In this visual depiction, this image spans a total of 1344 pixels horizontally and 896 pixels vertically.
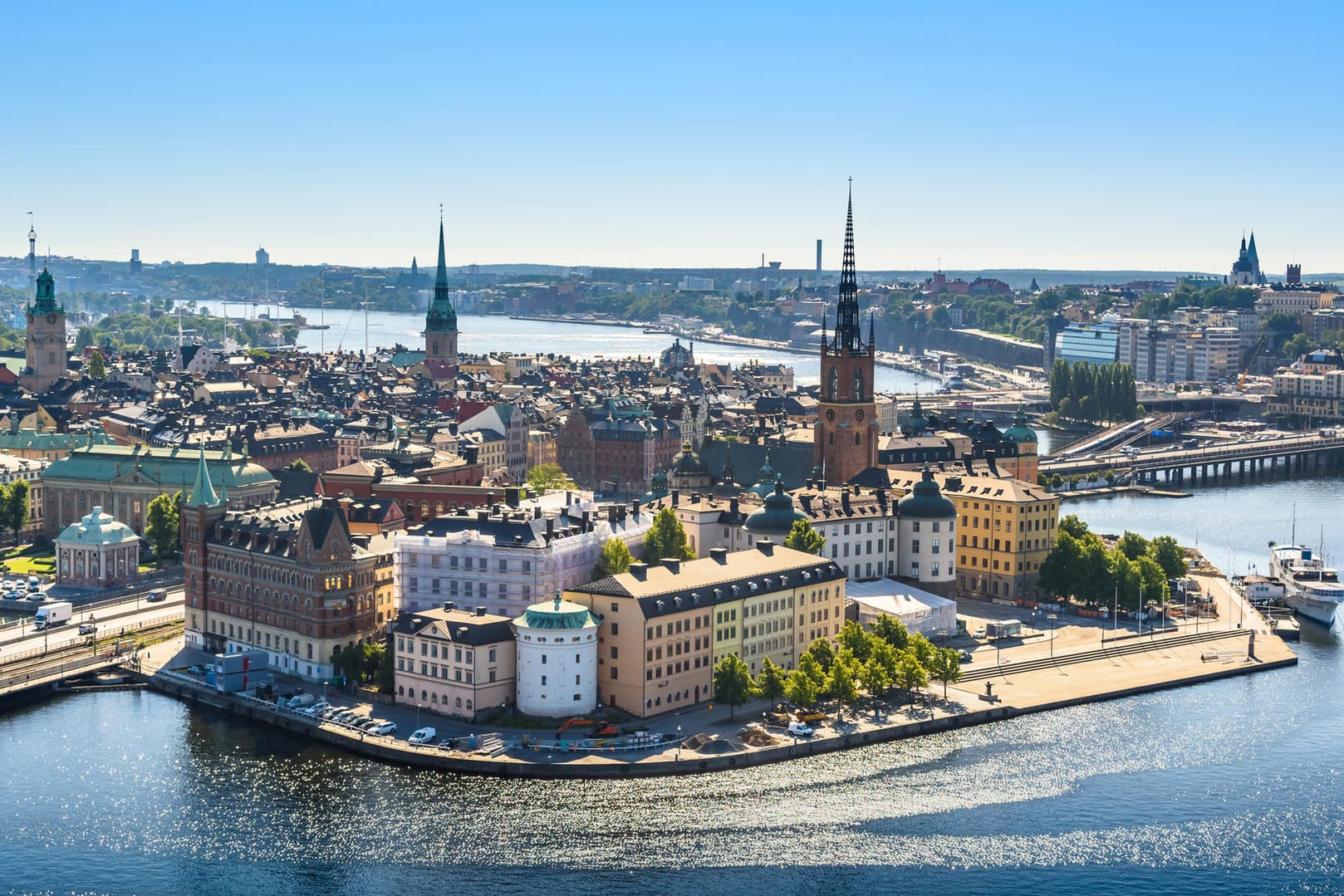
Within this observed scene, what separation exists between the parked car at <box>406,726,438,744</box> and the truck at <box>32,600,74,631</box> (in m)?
27.0

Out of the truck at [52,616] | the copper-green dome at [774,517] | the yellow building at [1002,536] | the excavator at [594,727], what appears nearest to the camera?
the excavator at [594,727]

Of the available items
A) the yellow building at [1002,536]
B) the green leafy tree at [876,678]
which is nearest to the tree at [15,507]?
the yellow building at [1002,536]

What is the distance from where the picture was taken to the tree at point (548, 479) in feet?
412

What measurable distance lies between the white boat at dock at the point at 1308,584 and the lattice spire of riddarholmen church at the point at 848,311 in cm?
2665

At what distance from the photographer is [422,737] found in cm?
7106

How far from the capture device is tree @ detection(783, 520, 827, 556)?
3521 inches

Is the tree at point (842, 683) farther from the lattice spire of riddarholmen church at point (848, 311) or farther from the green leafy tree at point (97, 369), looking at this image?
the green leafy tree at point (97, 369)

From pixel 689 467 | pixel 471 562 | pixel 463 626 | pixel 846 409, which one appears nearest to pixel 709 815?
pixel 463 626

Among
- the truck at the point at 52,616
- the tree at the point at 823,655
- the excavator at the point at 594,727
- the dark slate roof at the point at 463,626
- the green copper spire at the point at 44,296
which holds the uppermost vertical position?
the green copper spire at the point at 44,296

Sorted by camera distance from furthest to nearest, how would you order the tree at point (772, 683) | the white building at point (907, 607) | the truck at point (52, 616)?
the truck at point (52, 616)
the white building at point (907, 607)
the tree at point (772, 683)

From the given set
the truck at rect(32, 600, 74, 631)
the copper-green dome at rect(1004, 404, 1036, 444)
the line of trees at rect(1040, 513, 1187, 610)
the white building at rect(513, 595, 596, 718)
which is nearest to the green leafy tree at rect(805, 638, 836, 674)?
the white building at rect(513, 595, 596, 718)

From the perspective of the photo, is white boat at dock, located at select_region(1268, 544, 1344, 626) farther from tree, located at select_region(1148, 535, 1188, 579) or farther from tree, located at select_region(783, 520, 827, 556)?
tree, located at select_region(783, 520, 827, 556)

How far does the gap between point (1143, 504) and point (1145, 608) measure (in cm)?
5395

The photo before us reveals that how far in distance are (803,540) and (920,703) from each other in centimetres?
1360
